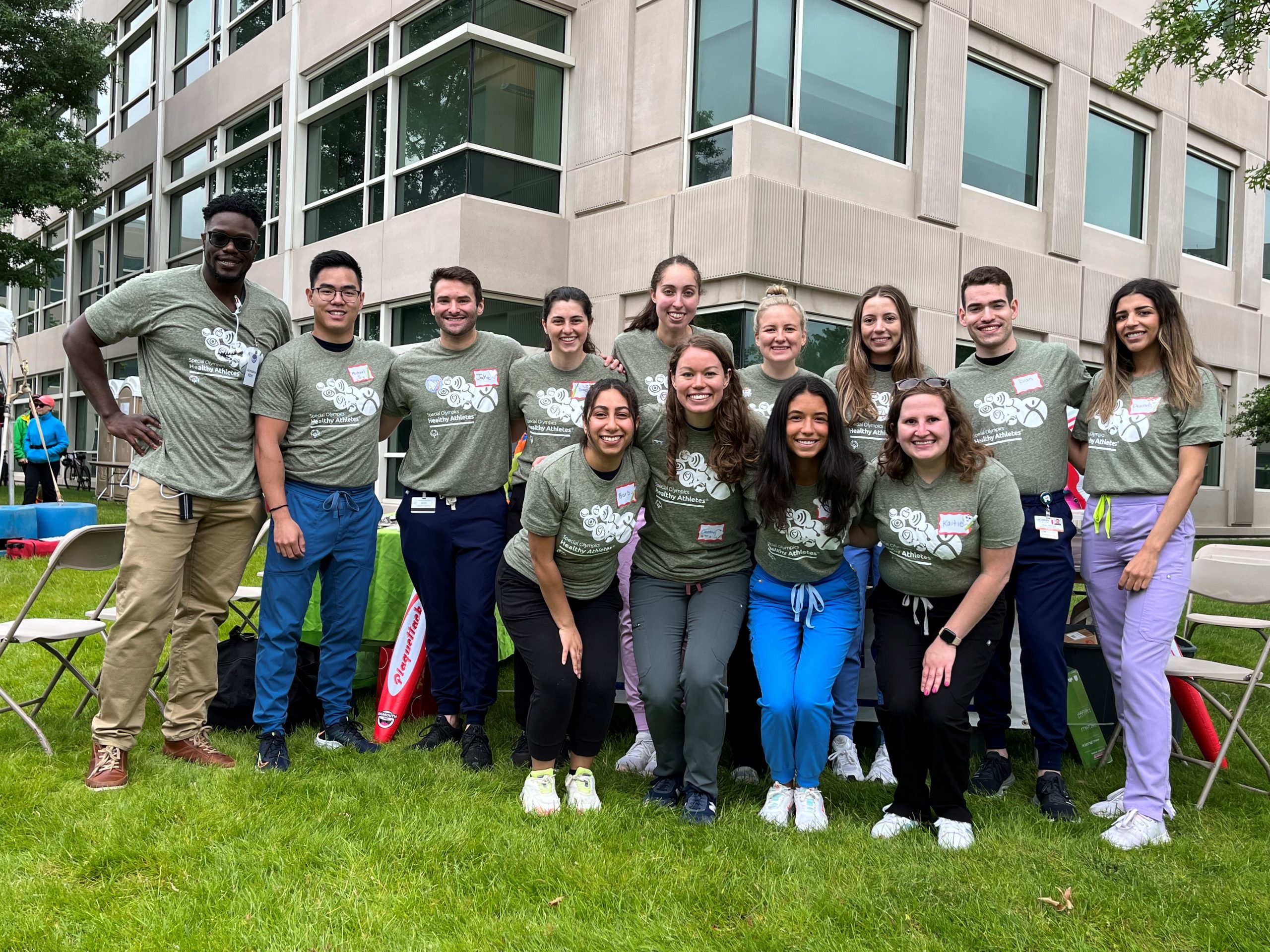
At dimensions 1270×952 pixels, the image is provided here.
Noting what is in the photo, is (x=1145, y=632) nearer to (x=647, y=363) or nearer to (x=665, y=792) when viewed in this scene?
(x=665, y=792)

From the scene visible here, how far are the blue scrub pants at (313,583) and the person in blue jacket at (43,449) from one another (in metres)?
11.7

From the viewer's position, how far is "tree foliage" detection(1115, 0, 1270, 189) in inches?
332

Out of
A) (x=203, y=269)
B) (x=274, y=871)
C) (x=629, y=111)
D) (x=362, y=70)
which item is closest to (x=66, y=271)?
(x=362, y=70)

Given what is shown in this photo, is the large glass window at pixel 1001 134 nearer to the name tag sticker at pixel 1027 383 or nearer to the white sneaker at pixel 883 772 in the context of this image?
the name tag sticker at pixel 1027 383

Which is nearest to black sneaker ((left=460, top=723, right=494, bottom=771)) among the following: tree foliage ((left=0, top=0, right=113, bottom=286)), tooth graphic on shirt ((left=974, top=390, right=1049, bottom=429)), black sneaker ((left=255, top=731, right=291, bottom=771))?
black sneaker ((left=255, top=731, right=291, bottom=771))

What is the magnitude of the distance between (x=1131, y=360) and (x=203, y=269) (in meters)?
3.71

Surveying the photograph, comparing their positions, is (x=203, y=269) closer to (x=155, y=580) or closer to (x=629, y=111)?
(x=155, y=580)

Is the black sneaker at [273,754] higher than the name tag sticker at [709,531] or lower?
lower

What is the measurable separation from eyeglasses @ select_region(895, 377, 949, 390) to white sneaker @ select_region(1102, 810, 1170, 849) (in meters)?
1.67

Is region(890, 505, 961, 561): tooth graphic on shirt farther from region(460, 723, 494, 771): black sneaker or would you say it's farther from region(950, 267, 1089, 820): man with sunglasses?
region(460, 723, 494, 771): black sneaker

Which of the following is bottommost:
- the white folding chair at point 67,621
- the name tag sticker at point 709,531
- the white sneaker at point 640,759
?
the white sneaker at point 640,759

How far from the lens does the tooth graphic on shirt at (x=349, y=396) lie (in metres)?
4.04

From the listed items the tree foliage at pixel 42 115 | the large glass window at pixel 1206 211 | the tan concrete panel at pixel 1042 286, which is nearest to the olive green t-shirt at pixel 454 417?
the tan concrete panel at pixel 1042 286

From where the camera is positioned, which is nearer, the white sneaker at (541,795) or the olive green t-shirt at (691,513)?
the white sneaker at (541,795)
